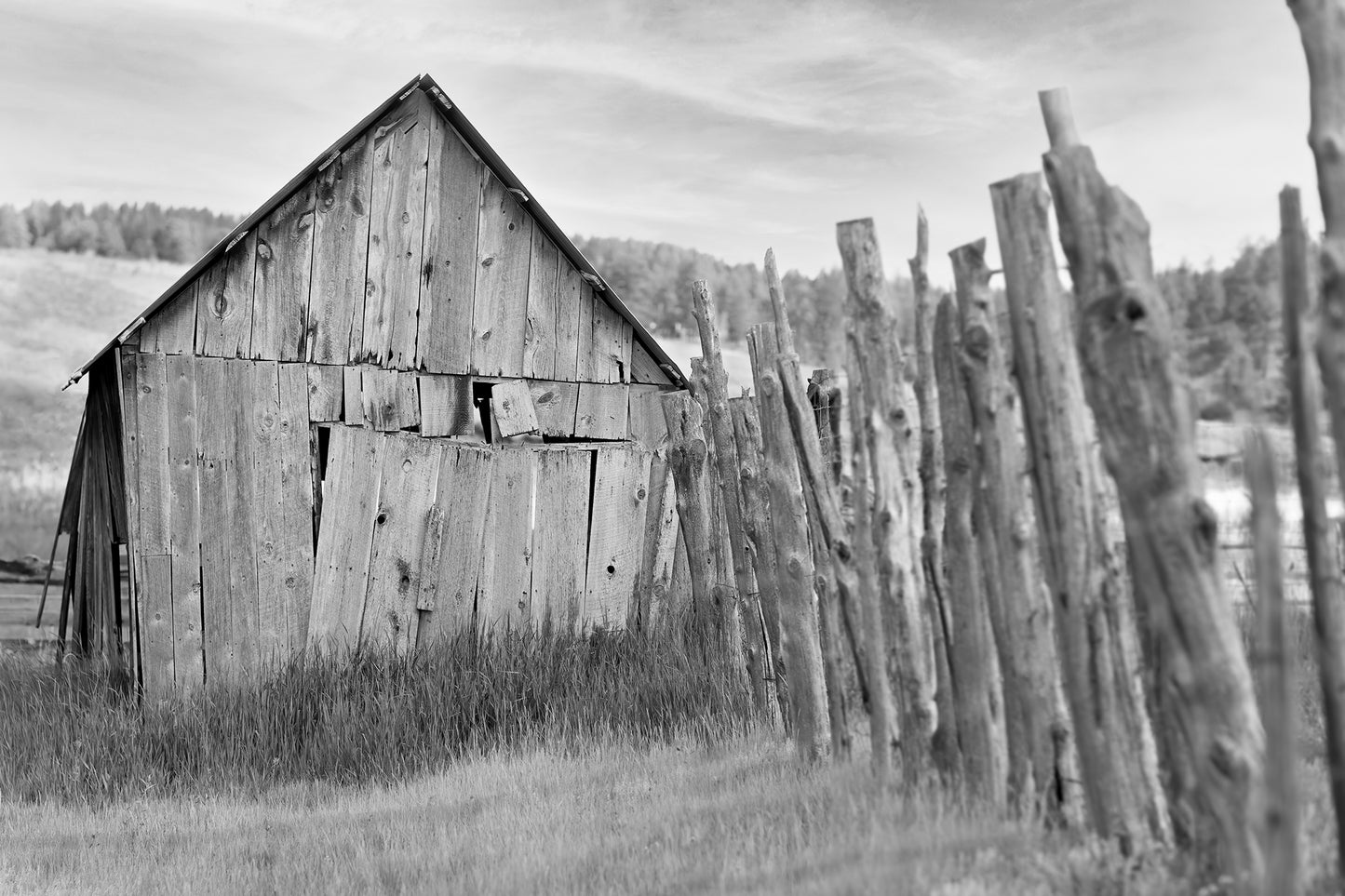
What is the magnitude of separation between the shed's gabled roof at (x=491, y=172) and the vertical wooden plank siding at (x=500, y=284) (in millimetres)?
159

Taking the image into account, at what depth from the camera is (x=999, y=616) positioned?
3.45 meters

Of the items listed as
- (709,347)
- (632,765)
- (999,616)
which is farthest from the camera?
(709,347)

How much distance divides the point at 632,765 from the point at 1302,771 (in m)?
3.18

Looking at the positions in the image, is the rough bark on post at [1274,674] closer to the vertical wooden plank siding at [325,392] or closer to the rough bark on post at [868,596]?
the rough bark on post at [868,596]

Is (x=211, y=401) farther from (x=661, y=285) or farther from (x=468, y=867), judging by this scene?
(x=661, y=285)

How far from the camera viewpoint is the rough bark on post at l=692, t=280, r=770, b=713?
20.0 feet

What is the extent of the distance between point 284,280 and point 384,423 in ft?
4.08

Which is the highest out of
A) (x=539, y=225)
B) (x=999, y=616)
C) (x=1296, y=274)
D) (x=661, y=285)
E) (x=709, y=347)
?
(x=661, y=285)

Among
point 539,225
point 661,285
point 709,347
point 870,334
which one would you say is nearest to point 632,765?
point 709,347

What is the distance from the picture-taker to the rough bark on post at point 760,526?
18.1 ft

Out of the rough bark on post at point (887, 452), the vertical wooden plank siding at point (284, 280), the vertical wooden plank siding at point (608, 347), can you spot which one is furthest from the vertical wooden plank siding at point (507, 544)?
A: the rough bark on post at point (887, 452)

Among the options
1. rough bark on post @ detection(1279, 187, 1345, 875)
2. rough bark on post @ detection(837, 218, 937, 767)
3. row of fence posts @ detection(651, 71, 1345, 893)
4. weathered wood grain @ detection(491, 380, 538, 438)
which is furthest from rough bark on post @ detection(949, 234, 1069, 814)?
weathered wood grain @ detection(491, 380, 538, 438)

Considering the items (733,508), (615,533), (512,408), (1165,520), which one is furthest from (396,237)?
(1165,520)

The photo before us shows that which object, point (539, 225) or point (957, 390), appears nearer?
point (957, 390)
